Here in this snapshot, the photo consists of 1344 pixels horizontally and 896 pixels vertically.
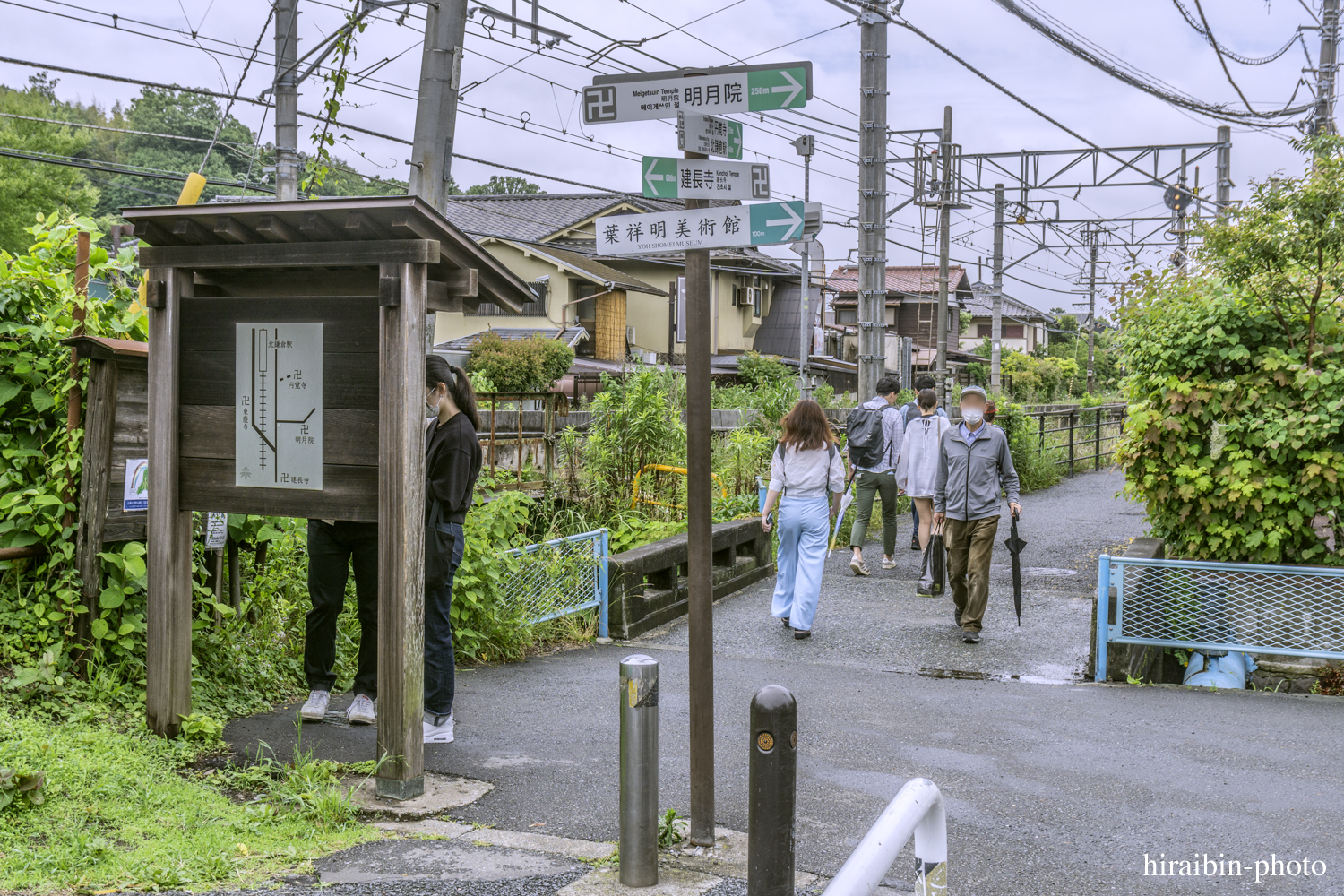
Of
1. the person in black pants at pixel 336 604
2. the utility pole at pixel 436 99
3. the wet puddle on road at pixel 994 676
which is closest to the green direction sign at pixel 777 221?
the person in black pants at pixel 336 604

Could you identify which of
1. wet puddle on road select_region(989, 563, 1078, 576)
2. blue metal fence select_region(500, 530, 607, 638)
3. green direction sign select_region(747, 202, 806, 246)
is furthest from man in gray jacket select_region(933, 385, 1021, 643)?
green direction sign select_region(747, 202, 806, 246)

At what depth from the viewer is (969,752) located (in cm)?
551

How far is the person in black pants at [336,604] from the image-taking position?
17.1ft

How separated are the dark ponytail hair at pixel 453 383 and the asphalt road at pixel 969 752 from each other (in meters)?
1.66

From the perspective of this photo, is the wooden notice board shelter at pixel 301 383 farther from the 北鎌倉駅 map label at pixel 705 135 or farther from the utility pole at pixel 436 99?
the utility pole at pixel 436 99

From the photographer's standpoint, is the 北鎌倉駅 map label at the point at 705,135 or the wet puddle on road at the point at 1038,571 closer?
the 北鎌倉駅 map label at the point at 705,135

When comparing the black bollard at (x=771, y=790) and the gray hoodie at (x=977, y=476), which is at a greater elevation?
the gray hoodie at (x=977, y=476)

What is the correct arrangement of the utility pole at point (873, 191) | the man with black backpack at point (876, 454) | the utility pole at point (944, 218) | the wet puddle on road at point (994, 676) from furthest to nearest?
the utility pole at point (944, 218)
the utility pole at point (873, 191)
the man with black backpack at point (876, 454)
the wet puddle on road at point (994, 676)

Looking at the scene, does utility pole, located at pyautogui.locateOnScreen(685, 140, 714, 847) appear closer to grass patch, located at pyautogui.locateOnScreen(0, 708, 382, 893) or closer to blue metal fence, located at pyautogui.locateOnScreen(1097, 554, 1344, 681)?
grass patch, located at pyautogui.locateOnScreen(0, 708, 382, 893)

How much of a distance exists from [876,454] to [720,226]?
7.13 metres

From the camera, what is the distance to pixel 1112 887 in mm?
3814

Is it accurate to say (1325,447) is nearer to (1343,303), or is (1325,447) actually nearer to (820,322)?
(1343,303)


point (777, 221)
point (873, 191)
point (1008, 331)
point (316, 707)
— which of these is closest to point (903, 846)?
point (777, 221)

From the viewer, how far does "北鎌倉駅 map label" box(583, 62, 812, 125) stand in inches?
158
